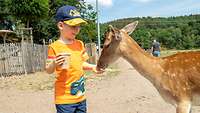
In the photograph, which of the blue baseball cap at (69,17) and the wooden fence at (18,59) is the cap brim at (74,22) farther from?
the wooden fence at (18,59)

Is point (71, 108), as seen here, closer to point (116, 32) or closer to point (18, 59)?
point (116, 32)

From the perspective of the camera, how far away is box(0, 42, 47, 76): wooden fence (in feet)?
74.1

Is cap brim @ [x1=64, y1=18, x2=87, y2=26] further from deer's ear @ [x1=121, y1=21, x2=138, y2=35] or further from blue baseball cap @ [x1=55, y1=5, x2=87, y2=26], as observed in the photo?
deer's ear @ [x1=121, y1=21, x2=138, y2=35]

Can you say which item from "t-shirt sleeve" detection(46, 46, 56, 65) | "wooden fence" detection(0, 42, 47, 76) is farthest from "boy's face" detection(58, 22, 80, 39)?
"wooden fence" detection(0, 42, 47, 76)

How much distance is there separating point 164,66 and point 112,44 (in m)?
0.87

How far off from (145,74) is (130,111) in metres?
2.67

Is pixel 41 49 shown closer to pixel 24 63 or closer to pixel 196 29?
pixel 24 63

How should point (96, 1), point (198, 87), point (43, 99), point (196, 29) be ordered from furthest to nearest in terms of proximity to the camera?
point (196, 29) → point (96, 1) → point (43, 99) → point (198, 87)

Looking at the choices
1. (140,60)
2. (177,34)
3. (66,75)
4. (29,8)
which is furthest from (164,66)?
(177,34)

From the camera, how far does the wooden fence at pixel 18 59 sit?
22578mm

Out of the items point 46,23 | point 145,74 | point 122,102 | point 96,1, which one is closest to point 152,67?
point 145,74

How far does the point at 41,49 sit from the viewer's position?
88.4 feet

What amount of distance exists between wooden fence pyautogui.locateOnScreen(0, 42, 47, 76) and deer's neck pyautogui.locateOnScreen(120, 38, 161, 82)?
16200 mm

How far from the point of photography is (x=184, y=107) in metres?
6.38
